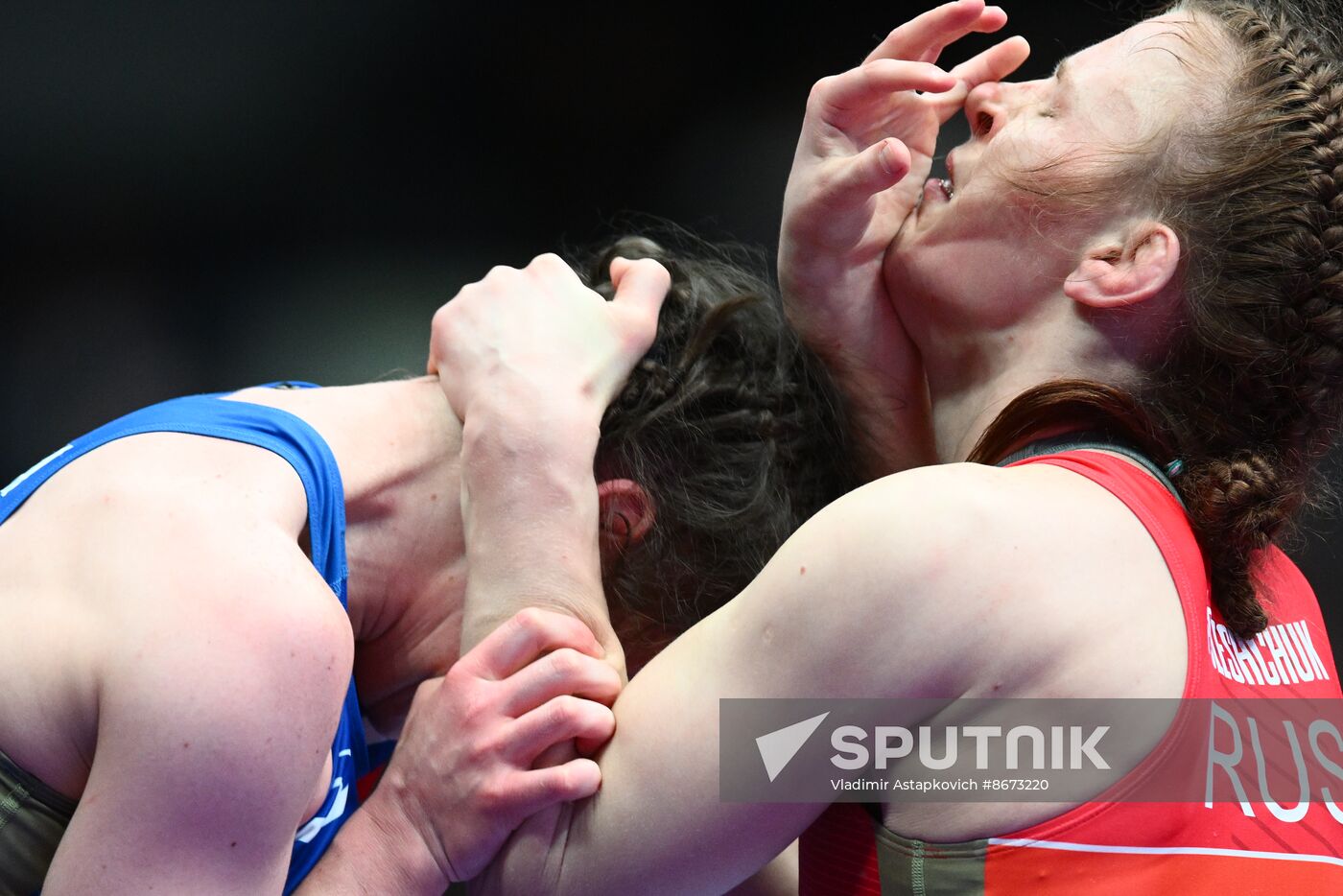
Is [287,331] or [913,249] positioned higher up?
[913,249]

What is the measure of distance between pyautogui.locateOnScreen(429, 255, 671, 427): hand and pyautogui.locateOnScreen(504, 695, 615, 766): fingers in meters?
0.30

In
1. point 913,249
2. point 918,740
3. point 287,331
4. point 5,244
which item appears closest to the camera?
point 918,740

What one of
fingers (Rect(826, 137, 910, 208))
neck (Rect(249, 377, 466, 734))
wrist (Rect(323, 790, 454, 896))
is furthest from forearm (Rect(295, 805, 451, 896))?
fingers (Rect(826, 137, 910, 208))

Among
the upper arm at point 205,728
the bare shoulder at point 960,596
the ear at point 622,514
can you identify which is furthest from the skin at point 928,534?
the upper arm at point 205,728

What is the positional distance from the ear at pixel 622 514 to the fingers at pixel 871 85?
1.59 ft

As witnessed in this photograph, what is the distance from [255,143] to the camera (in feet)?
7.37

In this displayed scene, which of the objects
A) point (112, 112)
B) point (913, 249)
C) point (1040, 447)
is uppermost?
point (112, 112)

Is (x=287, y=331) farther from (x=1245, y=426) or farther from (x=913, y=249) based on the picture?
(x=1245, y=426)

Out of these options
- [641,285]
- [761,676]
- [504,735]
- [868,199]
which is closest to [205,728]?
[504,735]

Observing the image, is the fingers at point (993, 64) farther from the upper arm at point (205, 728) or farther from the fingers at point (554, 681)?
the upper arm at point (205, 728)

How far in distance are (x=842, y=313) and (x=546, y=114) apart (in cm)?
114

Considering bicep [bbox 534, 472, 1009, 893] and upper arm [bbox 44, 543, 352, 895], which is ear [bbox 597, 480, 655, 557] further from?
upper arm [bbox 44, 543, 352, 895]

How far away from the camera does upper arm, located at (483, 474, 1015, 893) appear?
0.91 metres

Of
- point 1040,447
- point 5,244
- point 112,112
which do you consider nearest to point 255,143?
point 112,112
